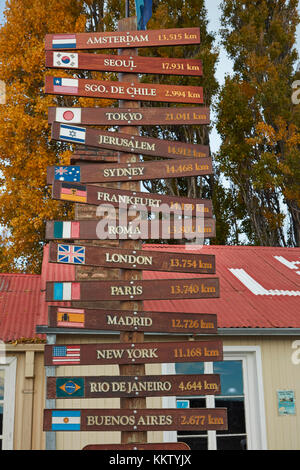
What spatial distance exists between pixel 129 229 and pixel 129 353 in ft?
3.77

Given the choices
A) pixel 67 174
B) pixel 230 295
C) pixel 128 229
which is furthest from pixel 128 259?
pixel 230 295

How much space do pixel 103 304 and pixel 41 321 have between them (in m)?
2.75

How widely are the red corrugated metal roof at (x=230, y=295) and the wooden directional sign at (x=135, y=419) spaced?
3.01 m

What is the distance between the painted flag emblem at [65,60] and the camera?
5.61 meters

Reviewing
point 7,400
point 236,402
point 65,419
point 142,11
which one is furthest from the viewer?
point 236,402

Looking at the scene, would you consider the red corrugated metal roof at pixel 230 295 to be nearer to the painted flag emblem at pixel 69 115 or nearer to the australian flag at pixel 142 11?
the painted flag emblem at pixel 69 115

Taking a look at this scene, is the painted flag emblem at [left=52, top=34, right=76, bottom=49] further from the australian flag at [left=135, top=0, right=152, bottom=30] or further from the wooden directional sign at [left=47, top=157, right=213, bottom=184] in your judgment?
the wooden directional sign at [left=47, top=157, right=213, bottom=184]

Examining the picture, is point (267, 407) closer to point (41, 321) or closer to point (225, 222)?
point (41, 321)

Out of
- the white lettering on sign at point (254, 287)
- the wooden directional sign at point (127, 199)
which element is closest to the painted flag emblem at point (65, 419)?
the wooden directional sign at point (127, 199)

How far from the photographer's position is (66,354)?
16.6 ft

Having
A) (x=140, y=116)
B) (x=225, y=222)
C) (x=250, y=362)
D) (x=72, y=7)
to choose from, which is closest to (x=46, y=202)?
(x=225, y=222)

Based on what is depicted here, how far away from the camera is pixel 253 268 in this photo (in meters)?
11.1

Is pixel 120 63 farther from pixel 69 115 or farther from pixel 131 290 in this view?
pixel 131 290

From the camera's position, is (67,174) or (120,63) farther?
(120,63)
